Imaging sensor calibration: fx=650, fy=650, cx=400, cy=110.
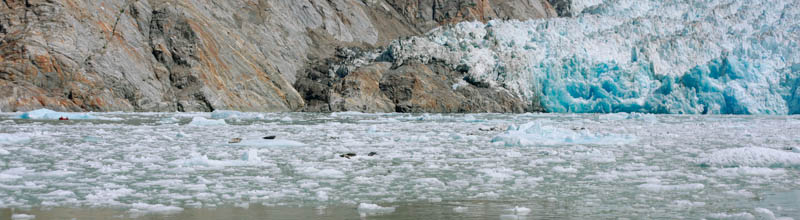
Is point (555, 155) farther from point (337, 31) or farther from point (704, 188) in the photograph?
point (337, 31)

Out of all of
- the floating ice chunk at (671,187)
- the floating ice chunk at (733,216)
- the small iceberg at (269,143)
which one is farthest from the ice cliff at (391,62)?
the floating ice chunk at (733,216)

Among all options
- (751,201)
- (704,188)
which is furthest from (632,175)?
(751,201)

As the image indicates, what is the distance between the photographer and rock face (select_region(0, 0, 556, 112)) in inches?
1620

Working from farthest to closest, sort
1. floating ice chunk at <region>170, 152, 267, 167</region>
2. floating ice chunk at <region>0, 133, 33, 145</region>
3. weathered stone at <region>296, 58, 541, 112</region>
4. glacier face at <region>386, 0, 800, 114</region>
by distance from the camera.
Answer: weathered stone at <region>296, 58, 541, 112</region>
glacier face at <region>386, 0, 800, 114</region>
floating ice chunk at <region>0, 133, 33, 145</region>
floating ice chunk at <region>170, 152, 267, 167</region>

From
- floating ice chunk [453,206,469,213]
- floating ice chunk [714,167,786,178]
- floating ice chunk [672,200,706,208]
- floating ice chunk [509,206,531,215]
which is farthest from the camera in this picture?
floating ice chunk [714,167,786,178]

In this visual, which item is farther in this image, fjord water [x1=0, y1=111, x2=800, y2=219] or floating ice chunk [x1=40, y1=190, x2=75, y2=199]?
floating ice chunk [x1=40, y1=190, x2=75, y2=199]

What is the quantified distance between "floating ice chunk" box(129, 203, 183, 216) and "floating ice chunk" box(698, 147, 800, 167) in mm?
→ 9199

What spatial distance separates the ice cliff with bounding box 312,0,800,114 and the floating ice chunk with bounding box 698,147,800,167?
1549 inches

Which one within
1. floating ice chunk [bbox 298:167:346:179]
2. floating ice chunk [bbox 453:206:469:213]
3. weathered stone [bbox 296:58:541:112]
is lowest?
floating ice chunk [bbox 453:206:469:213]

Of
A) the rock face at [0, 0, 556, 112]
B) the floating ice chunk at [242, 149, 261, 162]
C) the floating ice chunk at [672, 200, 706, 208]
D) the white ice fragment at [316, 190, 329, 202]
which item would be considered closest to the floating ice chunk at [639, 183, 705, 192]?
the floating ice chunk at [672, 200, 706, 208]

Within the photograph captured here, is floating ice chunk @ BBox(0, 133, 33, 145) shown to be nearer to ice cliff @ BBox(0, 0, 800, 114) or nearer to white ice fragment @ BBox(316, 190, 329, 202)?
white ice fragment @ BBox(316, 190, 329, 202)

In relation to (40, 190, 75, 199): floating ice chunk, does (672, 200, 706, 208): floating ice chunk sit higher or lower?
lower

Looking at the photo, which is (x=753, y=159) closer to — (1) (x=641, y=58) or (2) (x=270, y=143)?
(2) (x=270, y=143)

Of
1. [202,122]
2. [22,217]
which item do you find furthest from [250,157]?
[202,122]
